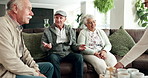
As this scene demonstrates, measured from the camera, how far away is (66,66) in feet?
8.34

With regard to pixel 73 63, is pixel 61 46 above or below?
above

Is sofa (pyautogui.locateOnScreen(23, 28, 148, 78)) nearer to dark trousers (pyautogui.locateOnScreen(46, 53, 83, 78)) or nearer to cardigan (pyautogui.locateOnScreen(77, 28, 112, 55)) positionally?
dark trousers (pyautogui.locateOnScreen(46, 53, 83, 78))

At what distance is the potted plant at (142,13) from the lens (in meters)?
4.74

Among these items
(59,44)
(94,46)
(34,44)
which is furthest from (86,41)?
(34,44)

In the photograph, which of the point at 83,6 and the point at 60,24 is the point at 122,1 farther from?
the point at 83,6

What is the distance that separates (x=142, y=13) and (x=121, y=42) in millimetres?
1853

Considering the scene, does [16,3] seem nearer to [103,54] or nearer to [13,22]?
[13,22]

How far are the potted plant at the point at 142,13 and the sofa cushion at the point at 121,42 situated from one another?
5.45 feet

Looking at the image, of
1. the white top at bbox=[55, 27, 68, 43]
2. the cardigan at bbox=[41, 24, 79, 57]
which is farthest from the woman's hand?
the white top at bbox=[55, 27, 68, 43]

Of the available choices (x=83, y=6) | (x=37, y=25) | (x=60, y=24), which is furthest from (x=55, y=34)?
(x=37, y=25)

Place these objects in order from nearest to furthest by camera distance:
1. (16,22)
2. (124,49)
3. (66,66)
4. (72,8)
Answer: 1. (16,22)
2. (66,66)
3. (124,49)
4. (72,8)

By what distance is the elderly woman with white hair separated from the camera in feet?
8.95

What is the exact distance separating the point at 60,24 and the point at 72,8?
10343mm

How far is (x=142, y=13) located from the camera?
4.74 m
